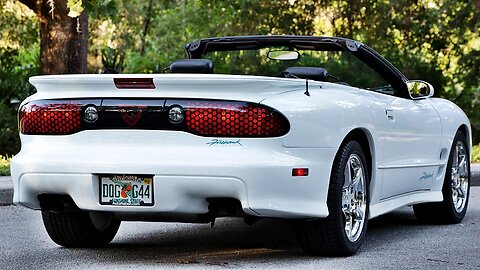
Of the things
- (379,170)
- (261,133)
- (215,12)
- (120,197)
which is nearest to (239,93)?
(261,133)

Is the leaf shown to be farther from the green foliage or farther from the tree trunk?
the green foliage

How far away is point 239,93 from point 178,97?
0.35m

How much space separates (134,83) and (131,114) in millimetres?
182

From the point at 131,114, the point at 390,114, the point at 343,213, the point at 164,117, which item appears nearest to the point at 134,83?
the point at 131,114

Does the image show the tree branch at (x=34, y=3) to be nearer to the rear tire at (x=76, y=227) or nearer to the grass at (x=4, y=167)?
the grass at (x=4, y=167)

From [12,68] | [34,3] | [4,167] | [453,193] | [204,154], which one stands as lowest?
[4,167]

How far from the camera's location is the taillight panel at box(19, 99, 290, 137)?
6074 mm

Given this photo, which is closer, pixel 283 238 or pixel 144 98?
pixel 144 98

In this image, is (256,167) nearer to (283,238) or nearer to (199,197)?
(199,197)

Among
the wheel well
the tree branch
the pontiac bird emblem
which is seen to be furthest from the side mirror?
the tree branch

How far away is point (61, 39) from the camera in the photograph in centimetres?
1631

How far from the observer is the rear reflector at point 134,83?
6.22 metres

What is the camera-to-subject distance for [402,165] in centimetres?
766

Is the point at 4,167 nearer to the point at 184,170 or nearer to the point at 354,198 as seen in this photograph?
the point at 354,198
